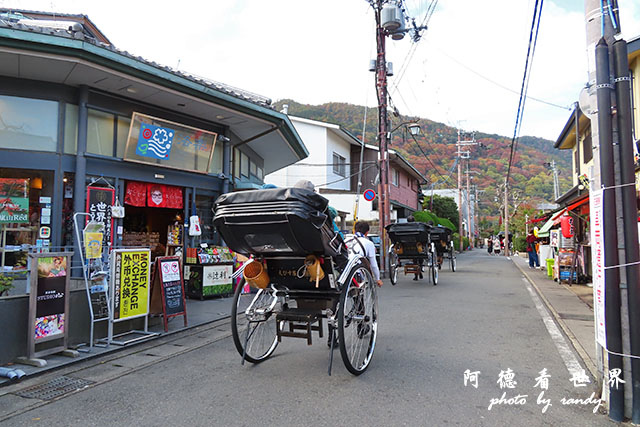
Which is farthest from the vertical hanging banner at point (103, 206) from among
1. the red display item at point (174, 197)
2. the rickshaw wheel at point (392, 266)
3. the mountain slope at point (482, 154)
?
the mountain slope at point (482, 154)

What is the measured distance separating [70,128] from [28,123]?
70 centimetres

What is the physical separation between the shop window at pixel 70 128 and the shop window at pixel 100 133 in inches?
9.6

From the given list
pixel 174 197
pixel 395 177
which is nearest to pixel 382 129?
pixel 174 197

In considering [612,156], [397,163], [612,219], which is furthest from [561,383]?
[397,163]

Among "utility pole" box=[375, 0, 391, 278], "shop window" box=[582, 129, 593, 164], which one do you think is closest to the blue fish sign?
"utility pole" box=[375, 0, 391, 278]

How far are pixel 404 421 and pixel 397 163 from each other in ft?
85.9

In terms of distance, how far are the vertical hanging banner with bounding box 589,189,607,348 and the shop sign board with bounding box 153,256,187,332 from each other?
590 cm

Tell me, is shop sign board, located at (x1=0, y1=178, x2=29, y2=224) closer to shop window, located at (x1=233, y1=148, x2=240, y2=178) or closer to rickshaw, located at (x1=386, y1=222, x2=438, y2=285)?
shop window, located at (x1=233, y1=148, x2=240, y2=178)

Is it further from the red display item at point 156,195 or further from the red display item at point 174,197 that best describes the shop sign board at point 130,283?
the red display item at point 174,197

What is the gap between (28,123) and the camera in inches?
315

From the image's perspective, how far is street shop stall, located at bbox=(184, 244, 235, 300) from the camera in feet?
33.1

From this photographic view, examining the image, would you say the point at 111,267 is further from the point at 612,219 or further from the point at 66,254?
the point at 612,219

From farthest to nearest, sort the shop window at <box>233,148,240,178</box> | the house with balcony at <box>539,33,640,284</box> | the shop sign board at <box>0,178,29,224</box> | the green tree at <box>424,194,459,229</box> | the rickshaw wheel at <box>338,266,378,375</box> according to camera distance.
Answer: the green tree at <box>424,194,459,229</box>, the shop window at <box>233,148,240,178</box>, the house with balcony at <box>539,33,640,284</box>, the shop sign board at <box>0,178,29,224</box>, the rickshaw wheel at <box>338,266,378,375</box>

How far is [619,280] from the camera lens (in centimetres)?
359
